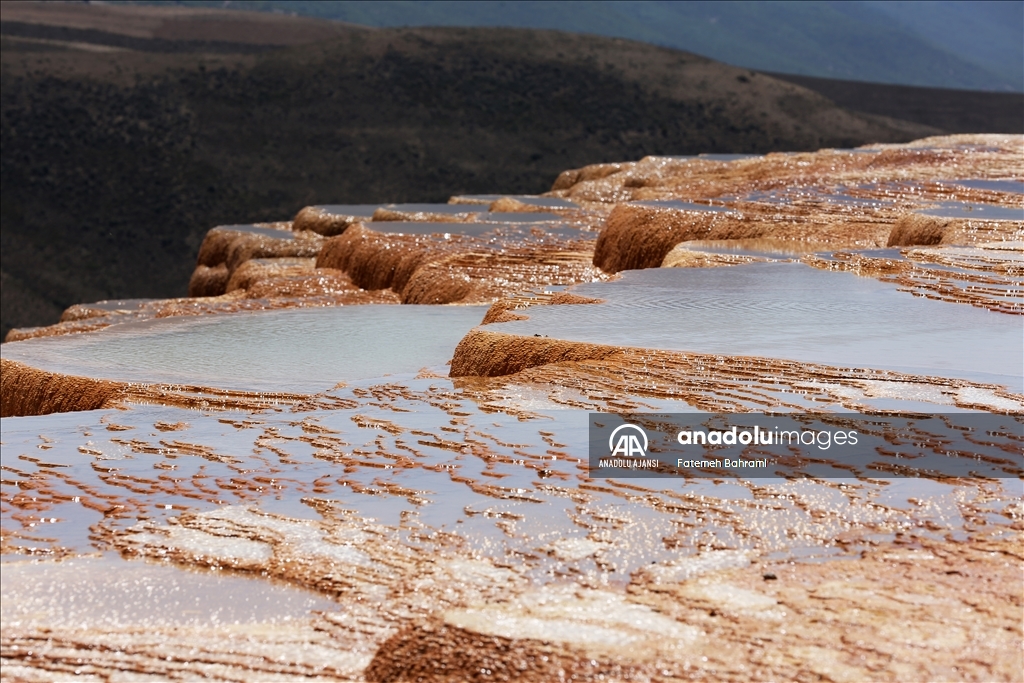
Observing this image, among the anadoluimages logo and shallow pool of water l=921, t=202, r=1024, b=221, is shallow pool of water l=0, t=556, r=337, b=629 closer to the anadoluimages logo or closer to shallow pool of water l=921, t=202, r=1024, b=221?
the anadoluimages logo

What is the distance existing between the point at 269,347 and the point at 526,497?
3.99 metres

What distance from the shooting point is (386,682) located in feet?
9.31

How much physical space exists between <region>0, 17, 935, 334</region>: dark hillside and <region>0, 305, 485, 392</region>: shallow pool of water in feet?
87.6

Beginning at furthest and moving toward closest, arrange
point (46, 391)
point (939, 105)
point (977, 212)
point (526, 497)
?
1. point (939, 105)
2. point (977, 212)
3. point (46, 391)
4. point (526, 497)

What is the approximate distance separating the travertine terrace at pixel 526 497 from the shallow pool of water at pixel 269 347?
0.04 metres

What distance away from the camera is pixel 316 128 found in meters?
43.9

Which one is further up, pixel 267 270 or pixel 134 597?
pixel 134 597

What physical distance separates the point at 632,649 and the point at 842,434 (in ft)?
5.06

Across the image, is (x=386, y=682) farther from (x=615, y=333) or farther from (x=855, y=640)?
(x=615, y=333)

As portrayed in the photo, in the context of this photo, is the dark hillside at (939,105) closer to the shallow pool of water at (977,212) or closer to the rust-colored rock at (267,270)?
the rust-colored rock at (267,270)

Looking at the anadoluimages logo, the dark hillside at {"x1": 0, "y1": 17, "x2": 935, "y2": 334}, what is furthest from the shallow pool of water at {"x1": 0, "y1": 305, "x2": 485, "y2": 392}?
the dark hillside at {"x1": 0, "y1": 17, "x2": 935, "y2": 334}

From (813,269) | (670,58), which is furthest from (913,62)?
(813,269)

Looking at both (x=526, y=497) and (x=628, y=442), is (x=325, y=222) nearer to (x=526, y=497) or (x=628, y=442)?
(x=628, y=442)

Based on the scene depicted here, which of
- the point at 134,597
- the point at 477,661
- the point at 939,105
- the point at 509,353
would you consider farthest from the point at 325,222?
the point at 939,105
